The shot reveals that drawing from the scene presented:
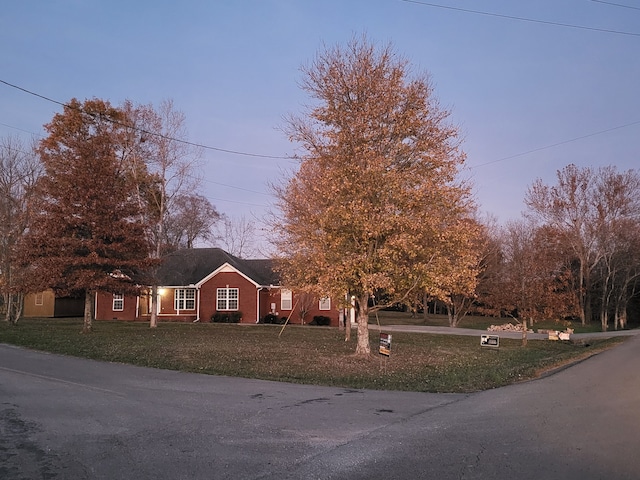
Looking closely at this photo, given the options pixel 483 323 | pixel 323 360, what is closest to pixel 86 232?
pixel 323 360

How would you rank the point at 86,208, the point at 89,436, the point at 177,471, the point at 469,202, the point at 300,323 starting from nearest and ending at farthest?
the point at 177,471, the point at 89,436, the point at 469,202, the point at 86,208, the point at 300,323

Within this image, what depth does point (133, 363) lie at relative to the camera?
15453 mm

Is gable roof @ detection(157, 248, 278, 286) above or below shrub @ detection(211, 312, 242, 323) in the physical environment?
above

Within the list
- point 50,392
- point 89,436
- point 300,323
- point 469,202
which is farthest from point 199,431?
point 300,323

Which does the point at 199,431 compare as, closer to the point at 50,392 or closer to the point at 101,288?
the point at 50,392

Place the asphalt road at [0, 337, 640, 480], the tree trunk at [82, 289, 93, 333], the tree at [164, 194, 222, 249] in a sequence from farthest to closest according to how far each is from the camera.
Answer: the tree at [164, 194, 222, 249]
the tree trunk at [82, 289, 93, 333]
the asphalt road at [0, 337, 640, 480]

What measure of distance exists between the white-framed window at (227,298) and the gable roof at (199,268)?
1607 millimetres

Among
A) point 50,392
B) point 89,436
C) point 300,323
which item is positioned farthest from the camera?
point 300,323

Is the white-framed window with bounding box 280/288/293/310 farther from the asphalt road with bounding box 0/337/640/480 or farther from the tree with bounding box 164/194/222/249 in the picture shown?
the asphalt road with bounding box 0/337/640/480

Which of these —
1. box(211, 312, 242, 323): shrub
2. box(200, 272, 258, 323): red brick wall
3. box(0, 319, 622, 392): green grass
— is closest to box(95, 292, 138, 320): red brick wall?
box(200, 272, 258, 323): red brick wall

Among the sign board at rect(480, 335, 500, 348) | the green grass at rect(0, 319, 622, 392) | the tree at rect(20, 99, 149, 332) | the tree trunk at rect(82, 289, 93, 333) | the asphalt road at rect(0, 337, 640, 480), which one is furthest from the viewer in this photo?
the tree trunk at rect(82, 289, 93, 333)

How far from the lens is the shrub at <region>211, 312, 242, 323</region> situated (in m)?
40.5

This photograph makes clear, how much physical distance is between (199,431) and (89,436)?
4.68 ft

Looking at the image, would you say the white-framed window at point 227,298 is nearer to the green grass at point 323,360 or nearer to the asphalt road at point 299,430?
the green grass at point 323,360
